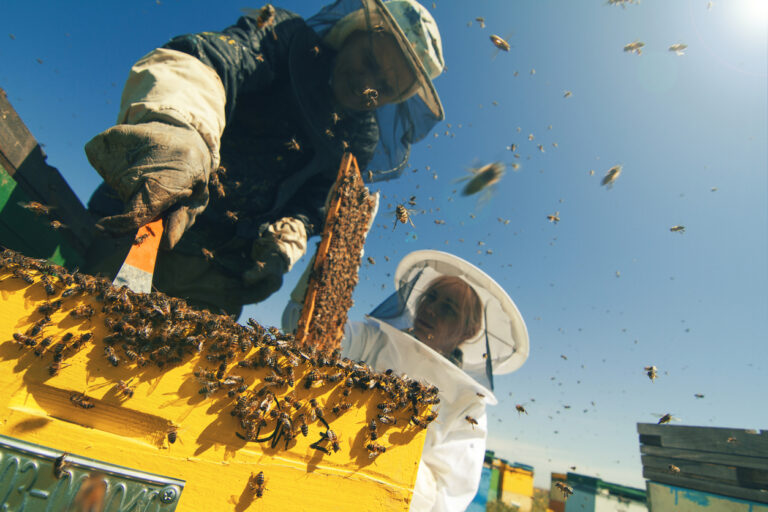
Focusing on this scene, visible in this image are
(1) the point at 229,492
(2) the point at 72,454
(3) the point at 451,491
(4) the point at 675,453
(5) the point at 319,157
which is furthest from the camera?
(4) the point at 675,453

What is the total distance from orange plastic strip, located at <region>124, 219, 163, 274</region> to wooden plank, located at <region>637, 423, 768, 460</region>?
249 inches

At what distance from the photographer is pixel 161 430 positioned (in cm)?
106

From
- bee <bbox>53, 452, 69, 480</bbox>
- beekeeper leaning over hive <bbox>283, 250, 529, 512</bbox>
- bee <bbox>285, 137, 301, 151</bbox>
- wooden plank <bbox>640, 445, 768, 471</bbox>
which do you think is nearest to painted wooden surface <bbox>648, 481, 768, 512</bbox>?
wooden plank <bbox>640, 445, 768, 471</bbox>

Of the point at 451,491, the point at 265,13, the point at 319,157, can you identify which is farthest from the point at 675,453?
the point at 265,13

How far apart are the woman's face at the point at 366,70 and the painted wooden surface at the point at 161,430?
287 centimetres

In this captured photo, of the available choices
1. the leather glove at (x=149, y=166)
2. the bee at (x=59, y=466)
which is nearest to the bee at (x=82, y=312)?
the bee at (x=59, y=466)

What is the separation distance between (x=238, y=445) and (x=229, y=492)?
0.13 metres

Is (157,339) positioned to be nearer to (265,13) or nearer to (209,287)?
(209,287)

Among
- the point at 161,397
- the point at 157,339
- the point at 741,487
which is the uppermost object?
the point at 741,487

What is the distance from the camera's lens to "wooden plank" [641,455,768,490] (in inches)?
153

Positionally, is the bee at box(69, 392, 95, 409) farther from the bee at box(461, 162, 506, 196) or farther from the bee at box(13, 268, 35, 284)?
the bee at box(461, 162, 506, 196)

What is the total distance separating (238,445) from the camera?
112 centimetres

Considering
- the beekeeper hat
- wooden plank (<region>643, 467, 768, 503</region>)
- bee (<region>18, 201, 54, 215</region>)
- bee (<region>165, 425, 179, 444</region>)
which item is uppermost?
the beekeeper hat

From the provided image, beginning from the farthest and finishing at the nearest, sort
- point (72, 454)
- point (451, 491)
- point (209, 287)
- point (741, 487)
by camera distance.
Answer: point (741, 487) → point (209, 287) → point (451, 491) → point (72, 454)
